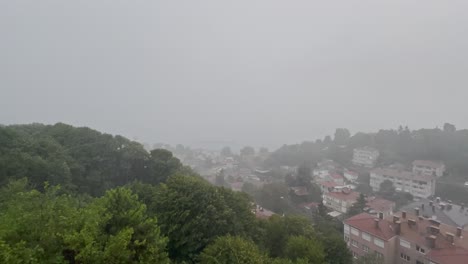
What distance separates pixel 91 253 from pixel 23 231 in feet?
5.14

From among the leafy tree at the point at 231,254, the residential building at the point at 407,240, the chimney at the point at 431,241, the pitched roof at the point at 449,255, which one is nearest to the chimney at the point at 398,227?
the residential building at the point at 407,240

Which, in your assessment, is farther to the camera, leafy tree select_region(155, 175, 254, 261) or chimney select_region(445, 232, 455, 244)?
chimney select_region(445, 232, 455, 244)

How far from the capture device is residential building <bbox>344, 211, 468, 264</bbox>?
16.0 meters

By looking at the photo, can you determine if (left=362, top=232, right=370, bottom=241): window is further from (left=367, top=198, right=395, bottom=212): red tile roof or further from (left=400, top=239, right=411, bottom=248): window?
(left=367, top=198, right=395, bottom=212): red tile roof

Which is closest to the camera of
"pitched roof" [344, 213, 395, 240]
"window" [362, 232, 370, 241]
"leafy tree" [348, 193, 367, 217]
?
"pitched roof" [344, 213, 395, 240]

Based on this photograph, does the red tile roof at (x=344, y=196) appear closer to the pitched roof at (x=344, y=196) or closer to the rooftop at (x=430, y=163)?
the pitched roof at (x=344, y=196)

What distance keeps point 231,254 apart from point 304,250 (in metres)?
4.10

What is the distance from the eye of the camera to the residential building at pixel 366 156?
171 ft

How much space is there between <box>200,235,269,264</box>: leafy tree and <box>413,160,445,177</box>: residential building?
40.3m

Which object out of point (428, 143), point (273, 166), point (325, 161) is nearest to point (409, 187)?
point (428, 143)

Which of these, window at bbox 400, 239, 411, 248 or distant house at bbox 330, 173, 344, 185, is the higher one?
window at bbox 400, 239, 411, 248

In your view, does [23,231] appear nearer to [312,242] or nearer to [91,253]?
[91,253]

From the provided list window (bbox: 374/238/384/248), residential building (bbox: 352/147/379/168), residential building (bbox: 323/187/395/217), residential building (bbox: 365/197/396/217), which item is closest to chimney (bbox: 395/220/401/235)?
window (bbox: 374/238/384/248)

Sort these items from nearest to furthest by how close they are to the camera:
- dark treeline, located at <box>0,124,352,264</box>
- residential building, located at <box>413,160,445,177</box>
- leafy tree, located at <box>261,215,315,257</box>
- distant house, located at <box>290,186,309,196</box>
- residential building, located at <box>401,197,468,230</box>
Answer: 1. dark treeline, located at <box>0,124,352,264</box>
2. leafy tree, located at <box>261,215,315,257</box>
3. residential building, located at <box>401,197,468,230</box>
4. distant house, located at <box>290,186,309,196</box>
5. residential building, located at <box>413,160,445,177</box>
